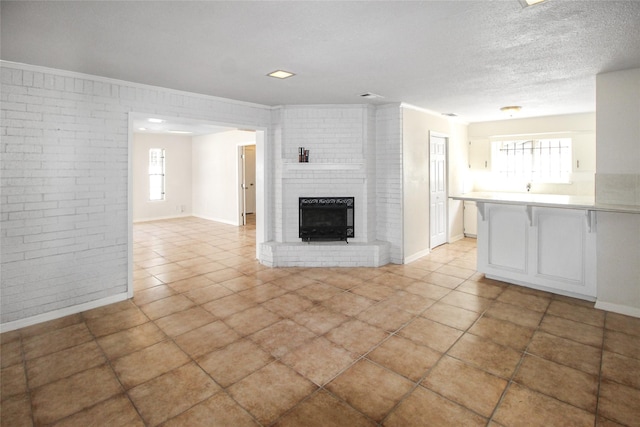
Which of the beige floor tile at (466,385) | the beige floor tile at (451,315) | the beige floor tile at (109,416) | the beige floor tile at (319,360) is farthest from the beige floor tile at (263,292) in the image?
the beige floor tile at (466,385)

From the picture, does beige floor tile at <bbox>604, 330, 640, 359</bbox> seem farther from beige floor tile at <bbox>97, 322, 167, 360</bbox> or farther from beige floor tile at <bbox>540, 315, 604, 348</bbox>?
beige floor tile at <bbox>97, 322, 167, 360</bbox>

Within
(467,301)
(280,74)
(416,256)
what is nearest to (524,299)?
(467,301)

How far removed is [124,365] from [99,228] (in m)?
1.73

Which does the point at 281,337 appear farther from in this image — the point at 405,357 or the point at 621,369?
the point at 621,369

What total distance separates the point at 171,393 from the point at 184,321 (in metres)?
1.15

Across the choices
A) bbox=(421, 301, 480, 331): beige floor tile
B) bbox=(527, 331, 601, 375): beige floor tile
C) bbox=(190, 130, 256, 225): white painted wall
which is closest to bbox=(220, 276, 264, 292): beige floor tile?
bbox=(421, 301, 480, 331): beige floor tile

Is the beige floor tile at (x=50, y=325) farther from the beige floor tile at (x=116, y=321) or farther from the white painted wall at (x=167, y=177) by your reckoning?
the white painted wall at (x=167, y=177)

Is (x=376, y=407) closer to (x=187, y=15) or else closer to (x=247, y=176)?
(x=187, y=15)

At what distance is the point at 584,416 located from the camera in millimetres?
2072

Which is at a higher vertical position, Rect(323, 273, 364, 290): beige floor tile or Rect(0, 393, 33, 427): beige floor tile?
Rect(323, 273, 364, 290): beige floor tile

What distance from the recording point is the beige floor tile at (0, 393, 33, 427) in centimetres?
203

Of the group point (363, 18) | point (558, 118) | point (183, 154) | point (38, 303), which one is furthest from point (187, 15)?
point (183, 154)

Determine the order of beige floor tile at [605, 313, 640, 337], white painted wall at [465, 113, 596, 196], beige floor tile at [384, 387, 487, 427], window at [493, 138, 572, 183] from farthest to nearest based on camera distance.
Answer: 1. window at [493, 138, 572, 183]
2. white painted wall at [465, 113, 596, 196]
3. beige floor tile at [605, 313, 640, 337]
4. beige floor tile at [384, 387, 487, 427]

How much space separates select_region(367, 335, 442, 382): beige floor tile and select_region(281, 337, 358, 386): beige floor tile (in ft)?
0.73
